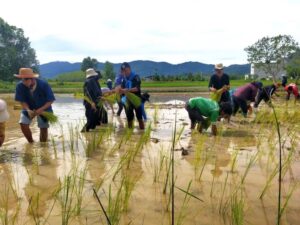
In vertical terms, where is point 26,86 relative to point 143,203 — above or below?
above

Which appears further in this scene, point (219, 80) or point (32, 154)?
point (219, 80)

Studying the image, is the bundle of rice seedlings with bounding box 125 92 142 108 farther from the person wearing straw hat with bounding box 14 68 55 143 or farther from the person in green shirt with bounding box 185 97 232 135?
the person wearing straw hat with bounding box 14 68 55 143

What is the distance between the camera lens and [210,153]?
15.8ft

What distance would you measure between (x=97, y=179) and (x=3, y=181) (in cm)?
97

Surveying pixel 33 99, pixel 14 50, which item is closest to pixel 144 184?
pixel 33 99

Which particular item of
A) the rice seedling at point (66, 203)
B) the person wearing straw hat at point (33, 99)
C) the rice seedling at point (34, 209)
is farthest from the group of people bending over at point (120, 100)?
the rice seedling at point (66, 203)

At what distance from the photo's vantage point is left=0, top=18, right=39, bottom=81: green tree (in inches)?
2028

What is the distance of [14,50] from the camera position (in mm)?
53062

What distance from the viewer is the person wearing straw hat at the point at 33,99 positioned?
6.09m

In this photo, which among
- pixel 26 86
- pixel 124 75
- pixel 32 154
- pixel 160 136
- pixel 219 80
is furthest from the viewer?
pixel 219 80

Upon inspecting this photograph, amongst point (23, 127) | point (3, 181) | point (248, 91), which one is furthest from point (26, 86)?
point (248, 91)

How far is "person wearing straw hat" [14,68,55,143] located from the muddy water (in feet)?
1.15

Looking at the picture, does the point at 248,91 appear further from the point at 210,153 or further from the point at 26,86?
the point at 26,86

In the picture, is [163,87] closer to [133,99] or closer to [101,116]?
[101,116]
